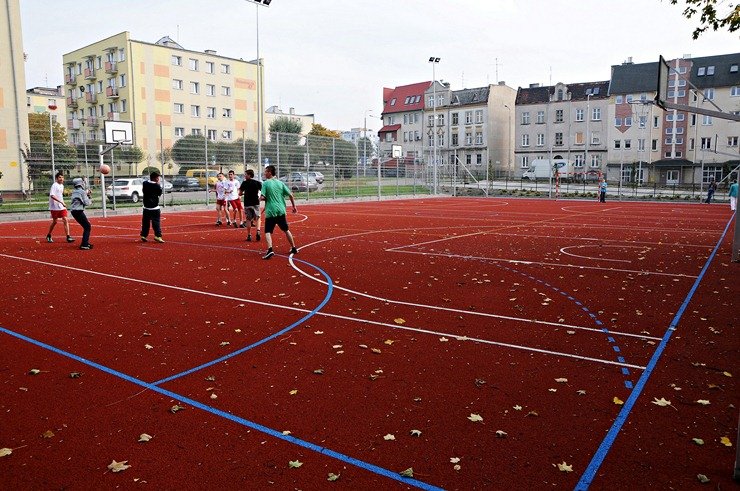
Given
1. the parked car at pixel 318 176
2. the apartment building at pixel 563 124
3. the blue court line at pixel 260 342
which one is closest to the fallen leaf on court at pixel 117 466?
the blue court line at pixel 260 342

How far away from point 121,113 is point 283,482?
67.8 m

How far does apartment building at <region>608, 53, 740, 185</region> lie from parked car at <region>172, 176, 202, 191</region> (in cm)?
5019

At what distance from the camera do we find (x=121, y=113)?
6412 cm

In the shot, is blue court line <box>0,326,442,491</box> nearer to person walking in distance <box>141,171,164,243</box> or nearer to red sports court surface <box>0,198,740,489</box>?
red sports court surface <box>0,198,740,489</box>

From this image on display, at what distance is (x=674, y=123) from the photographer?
68500 mm

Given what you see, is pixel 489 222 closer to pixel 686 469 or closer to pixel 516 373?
pixel 516 373

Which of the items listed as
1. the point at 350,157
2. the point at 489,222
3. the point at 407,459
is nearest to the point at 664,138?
Result: the point at 350,157

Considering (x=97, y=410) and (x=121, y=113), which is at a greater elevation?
(x=121, y=113)

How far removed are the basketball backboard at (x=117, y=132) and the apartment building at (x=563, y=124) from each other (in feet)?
193

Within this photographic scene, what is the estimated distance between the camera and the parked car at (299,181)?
37.2 m

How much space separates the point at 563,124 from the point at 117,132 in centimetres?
6437

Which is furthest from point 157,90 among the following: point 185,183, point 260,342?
point 260,342

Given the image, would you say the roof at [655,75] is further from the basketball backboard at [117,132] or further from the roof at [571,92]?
the basketball backboard at [117,132]

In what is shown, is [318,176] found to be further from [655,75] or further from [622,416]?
[655,75]
